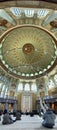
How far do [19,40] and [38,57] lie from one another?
5528 millimetres

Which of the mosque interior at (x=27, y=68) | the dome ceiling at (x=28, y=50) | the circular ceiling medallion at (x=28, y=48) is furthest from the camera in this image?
the circular ceiling medallion at (x=28, y=48)

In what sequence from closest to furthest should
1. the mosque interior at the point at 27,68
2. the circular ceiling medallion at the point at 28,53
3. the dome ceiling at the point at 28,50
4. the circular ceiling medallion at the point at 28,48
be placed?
the dome ceiling at the point at 28,50 < the circular ceiling medallion at the point at 28,53 < the mosque interior at the point at 27,68 < the circular ceiling medallion at the point at 28,48

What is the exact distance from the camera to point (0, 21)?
2300 centimetres

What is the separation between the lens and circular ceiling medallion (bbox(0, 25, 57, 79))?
32.2 metres

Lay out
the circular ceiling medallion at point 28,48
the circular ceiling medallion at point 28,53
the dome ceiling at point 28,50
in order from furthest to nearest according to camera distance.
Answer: the circular ceiling medallion at point 28,48 < the circular ceiling medallion at point 28,53 < the dome ceiling at point 28,50

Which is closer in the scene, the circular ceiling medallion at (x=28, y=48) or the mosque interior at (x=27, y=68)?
the mosque interior at (x=27, y=68)

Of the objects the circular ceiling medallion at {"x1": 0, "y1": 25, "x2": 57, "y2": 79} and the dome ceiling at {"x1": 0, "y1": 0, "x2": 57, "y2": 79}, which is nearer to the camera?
the dome ceiling at {"x1": 0, "y1": 0, "x2": 57, "y2": 79}

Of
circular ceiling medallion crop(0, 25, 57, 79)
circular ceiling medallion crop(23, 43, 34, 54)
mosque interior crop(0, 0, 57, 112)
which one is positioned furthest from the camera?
circular ceiling medallion crop(23, 43, 34, 54)

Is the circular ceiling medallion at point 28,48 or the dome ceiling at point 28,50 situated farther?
the circular ceiling medallion at point 28,48

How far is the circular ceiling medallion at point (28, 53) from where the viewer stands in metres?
32.2

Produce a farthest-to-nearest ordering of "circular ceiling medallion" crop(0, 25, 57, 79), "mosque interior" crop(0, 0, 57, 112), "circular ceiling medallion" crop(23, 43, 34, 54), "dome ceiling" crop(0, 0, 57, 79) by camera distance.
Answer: "circular ceiling medallion" crop(23, 43, 34, 54) < "mosque interior" crop(0, 0, 57, 112) < "circular ceiling medallion" crop(0, 25, 57, 79) < "dome ceiling" crop(0, 0, 57, 79)

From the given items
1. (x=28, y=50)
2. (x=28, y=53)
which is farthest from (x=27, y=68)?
(x=28, y=50)

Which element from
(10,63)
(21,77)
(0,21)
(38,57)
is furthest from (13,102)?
(0,21)

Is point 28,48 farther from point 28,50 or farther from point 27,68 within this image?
point 27,68
